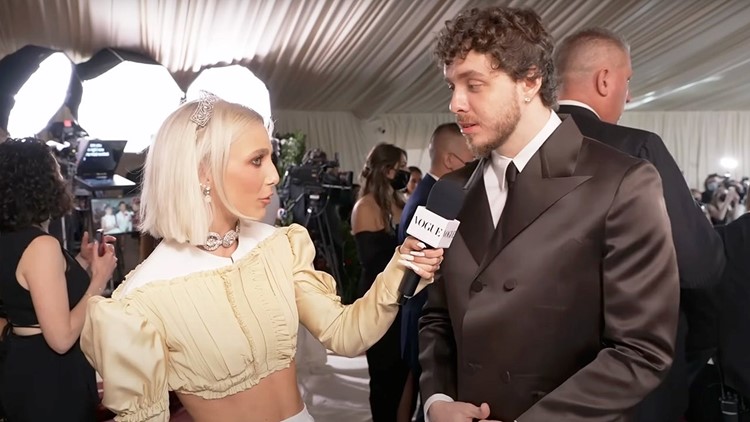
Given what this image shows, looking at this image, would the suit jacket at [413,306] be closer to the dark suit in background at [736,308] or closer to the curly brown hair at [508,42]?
the dark suit in background at [736,308]

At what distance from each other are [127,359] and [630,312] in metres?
0.91

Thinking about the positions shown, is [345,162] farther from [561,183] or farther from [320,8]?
[561,183]

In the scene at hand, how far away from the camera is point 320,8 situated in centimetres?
582

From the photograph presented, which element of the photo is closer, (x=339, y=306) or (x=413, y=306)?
(x=339, y=306)

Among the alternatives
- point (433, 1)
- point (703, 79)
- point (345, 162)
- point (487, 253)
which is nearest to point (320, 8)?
point (433, 1)

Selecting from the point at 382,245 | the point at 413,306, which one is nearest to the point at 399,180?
the point at 382,245

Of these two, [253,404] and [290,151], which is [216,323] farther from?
[290,151]

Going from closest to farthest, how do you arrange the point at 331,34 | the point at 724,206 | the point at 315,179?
the point at 315,179
the point at 724,206
the point at 331,34

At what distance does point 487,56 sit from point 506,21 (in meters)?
0.08

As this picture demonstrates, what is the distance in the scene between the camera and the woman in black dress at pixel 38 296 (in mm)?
2090

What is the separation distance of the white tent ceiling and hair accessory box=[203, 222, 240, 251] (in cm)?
327

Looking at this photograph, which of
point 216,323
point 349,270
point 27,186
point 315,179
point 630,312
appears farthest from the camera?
point 349,270

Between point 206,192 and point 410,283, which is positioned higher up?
point 206,192

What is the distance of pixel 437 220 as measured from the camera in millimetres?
1205
